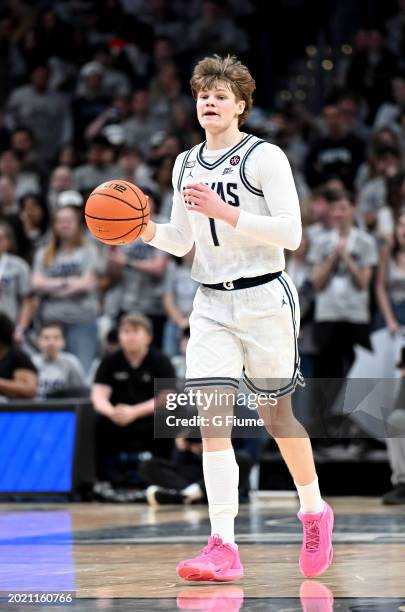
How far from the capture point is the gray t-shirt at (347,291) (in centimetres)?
1173

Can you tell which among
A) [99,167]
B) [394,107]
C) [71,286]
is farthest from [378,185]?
[99,167]

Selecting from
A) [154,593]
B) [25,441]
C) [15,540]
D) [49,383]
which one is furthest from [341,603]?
[49,383]

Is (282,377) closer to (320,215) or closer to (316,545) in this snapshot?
(316,545)

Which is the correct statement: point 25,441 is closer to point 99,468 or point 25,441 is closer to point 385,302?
point 99,468

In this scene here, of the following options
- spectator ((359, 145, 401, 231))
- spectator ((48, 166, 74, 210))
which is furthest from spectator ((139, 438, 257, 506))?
spectator ((48, 166, 74, 210))

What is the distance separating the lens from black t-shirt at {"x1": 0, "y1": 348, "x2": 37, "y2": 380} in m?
11.8

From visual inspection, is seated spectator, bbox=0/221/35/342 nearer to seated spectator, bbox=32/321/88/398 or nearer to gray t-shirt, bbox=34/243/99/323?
gray t-shirt, bbox=34/243/99/323

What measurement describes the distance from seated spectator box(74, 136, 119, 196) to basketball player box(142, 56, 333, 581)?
Answer: 29.2ft

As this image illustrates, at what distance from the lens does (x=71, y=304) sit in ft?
41.6

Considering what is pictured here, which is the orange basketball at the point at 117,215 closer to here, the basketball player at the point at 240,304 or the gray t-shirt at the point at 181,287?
the basketball player at the point at 240,304

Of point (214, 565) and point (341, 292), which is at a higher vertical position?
point (341, 292)

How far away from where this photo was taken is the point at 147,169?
48.7 ft

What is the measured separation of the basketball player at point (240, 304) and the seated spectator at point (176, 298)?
21.2ft

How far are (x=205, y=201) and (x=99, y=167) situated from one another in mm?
9454
